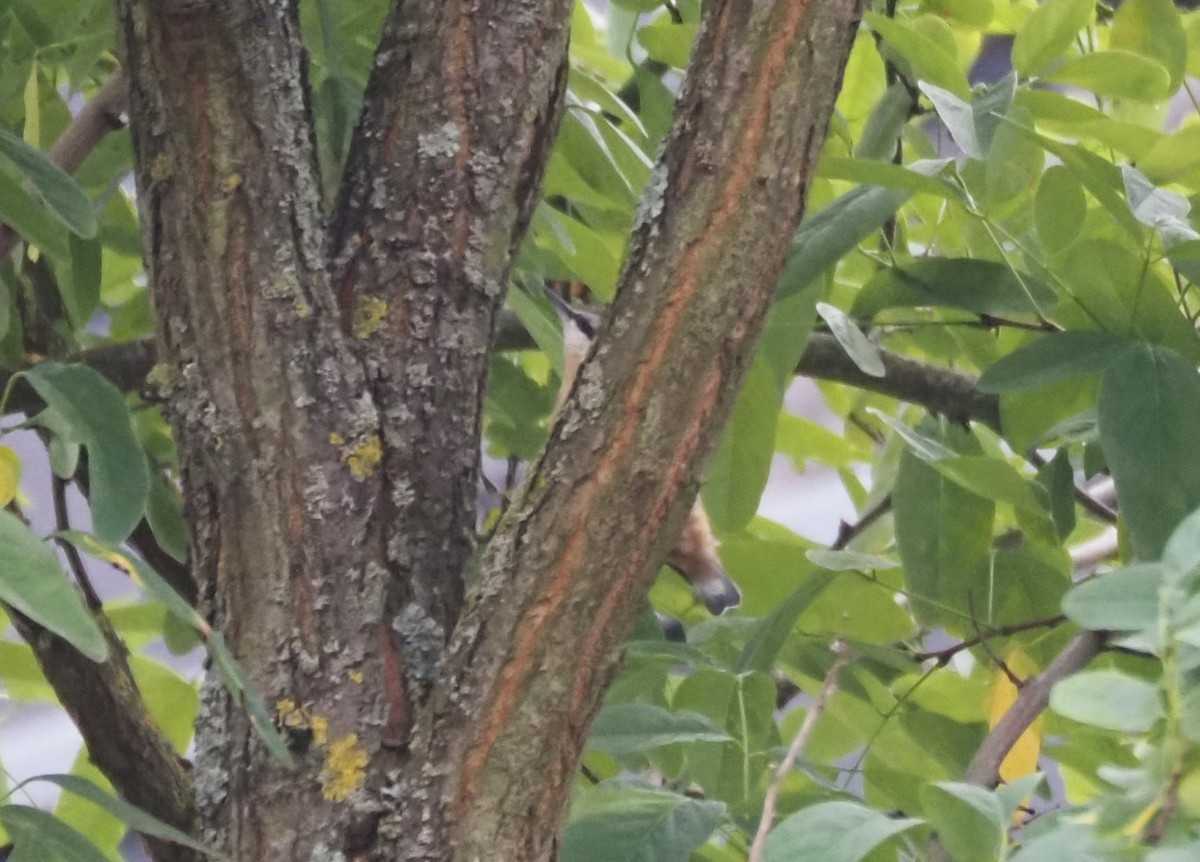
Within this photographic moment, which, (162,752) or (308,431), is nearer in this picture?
(308,431)

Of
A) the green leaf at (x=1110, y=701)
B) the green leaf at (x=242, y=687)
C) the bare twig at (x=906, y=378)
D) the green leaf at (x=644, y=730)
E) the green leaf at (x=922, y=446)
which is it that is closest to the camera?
the green leaf at (x=1110, y=701)

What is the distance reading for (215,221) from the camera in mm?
462

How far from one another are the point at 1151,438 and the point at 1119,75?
16cm

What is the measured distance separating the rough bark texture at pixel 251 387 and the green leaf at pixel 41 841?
8cm

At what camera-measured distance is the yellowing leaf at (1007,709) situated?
0.57 metres

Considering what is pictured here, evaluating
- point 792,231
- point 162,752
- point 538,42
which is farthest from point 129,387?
point 792,231

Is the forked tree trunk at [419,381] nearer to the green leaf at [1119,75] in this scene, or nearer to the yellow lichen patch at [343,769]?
the yellow lichen patch at [343,769]

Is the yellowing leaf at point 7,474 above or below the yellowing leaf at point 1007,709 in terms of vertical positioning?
above

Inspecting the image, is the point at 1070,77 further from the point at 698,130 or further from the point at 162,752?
the point at 162,752

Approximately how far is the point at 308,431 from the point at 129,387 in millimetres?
283

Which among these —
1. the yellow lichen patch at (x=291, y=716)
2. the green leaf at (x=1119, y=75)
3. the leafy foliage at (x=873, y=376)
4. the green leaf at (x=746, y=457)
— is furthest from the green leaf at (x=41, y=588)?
the green leaf at (x=1119, y=75)

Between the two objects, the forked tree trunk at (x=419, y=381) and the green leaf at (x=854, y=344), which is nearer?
the forked tree trunk at (x=419, y=381)

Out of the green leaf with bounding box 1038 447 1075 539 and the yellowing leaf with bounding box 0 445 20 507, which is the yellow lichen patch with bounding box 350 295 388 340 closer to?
the yellowing leaf with bounding box 0 445 20 507

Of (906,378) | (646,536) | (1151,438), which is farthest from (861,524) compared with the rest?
(646,536)
